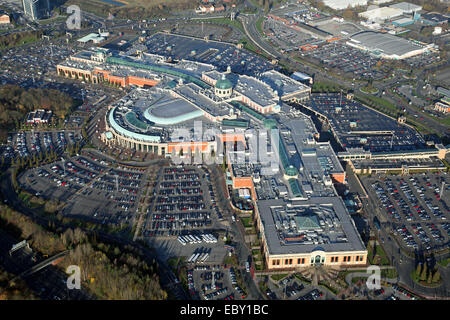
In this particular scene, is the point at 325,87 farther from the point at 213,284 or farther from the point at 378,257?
the point at 213,284

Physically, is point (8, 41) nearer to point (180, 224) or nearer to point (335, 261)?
Result: point (180, 224)

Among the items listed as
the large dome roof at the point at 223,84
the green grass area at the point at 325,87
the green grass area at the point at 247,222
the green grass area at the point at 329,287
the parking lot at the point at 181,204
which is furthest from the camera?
the green grass area at the point at 325,87

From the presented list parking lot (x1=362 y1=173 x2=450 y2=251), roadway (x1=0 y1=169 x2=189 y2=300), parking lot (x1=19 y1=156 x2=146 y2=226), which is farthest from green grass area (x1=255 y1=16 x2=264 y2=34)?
roadway (x1=0 y1=169 x2=189 y2=300)

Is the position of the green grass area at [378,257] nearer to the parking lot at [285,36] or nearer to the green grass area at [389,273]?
the green grass area at [389,273]

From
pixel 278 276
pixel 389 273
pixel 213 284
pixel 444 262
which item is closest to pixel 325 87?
pixel 444 262

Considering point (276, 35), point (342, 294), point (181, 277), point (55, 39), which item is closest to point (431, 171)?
point (342, 294)

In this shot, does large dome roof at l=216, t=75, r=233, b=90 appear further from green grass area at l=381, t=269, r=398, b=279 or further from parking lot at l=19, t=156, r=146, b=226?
green grass area at l=381, t=269, r=398, b=279

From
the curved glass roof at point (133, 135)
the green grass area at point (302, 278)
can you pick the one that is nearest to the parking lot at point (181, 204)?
the curved glass roof at point (133, 135)
